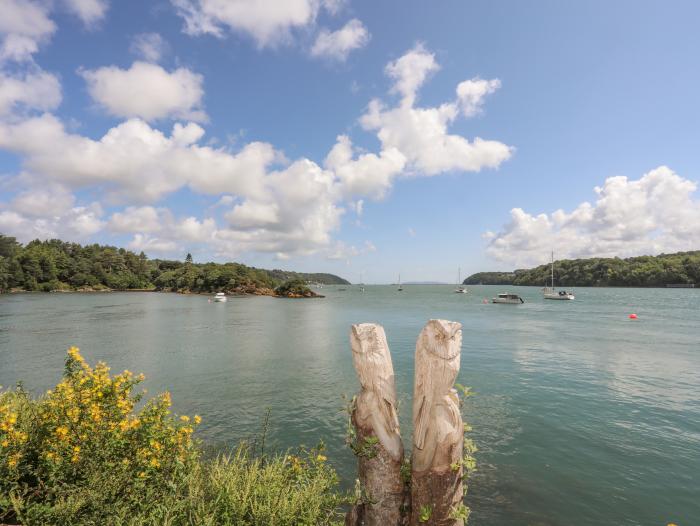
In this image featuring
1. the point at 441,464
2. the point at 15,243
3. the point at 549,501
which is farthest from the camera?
the point at 15,243

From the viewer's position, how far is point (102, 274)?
545 feet

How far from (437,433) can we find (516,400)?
42.5 feet

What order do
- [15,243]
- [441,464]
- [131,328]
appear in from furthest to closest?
[15,243], [131,328], [441,464]

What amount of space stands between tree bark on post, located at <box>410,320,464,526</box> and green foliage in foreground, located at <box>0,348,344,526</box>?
1748 millimetres

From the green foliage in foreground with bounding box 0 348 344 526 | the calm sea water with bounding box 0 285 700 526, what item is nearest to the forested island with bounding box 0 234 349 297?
the calm sea water with bounding box 0 285 700 526


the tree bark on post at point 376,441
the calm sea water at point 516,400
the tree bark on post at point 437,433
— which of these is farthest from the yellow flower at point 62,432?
the calm sea water at point 516,400

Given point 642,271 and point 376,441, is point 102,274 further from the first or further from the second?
point 642,271

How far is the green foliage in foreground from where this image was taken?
197 inches

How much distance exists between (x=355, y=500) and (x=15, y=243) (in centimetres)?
21695

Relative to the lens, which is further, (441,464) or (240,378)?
(240,378)

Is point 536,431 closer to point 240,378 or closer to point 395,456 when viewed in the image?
point 395,456

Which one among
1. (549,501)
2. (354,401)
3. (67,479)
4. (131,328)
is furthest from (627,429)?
(131,328)

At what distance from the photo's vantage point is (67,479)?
214 inches

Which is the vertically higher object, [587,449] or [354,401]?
[354,401]
